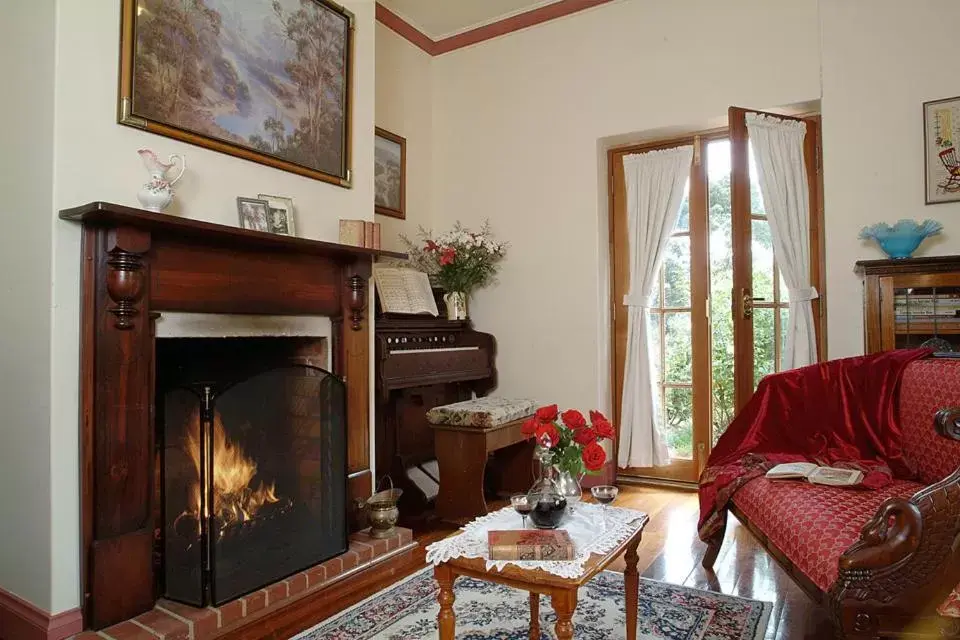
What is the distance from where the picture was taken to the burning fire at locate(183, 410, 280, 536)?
91.2 inches

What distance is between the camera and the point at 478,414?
343 cm

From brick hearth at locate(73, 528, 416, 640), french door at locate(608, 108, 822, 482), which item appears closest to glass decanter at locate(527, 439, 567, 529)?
brick hearth at locate(73, 528, 416, 640)

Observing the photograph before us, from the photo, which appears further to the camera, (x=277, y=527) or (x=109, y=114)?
(x=277, y=527)

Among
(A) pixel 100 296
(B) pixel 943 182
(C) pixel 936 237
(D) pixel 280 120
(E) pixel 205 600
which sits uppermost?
(D) pixel 280 120

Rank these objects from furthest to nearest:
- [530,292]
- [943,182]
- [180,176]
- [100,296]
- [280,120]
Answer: [530,292] → [943,182] → [280,120] → [180,176] → [100,296]

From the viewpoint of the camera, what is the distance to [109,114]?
7.23 ft

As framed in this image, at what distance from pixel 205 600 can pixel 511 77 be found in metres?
3.88

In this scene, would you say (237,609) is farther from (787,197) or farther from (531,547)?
(787,197)

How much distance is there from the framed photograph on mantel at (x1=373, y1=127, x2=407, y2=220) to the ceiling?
88 centimetres

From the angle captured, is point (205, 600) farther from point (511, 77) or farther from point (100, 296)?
point (511, 77)

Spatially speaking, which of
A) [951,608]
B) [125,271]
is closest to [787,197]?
[951,608]

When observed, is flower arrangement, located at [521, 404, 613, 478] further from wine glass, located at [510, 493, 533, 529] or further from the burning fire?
the burning fire

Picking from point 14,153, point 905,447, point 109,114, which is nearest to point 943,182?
point 905,447

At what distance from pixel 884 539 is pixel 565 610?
2.55 feet
